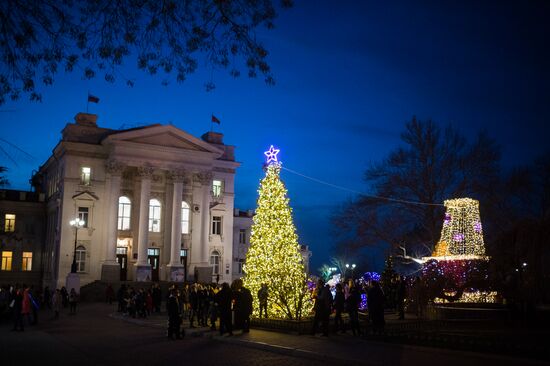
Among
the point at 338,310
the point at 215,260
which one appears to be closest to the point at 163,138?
the point at 215,260

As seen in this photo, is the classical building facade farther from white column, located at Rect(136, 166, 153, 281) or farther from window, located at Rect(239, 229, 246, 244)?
window, located at Rect(239, 229, 246, 244)

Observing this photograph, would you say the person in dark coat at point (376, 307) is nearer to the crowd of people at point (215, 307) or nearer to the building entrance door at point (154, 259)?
the crowd of people at point (215, 307)

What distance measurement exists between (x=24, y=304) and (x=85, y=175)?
3074 cm

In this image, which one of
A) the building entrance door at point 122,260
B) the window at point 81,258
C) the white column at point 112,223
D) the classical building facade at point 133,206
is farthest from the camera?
the building entrance door at point 122,260

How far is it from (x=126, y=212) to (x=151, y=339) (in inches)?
1462

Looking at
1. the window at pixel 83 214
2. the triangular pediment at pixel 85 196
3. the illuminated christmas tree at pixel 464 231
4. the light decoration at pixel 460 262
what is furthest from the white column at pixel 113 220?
the illuminated christmas tree at pixel 464 231

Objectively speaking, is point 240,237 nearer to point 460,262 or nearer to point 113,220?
point 113,220

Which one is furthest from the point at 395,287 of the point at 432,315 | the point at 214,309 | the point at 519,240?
the point at 214,309

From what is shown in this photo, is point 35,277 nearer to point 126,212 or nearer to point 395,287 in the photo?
point 126,212

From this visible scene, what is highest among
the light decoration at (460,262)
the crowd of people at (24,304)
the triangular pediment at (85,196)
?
the triangular pediment at (85,196)

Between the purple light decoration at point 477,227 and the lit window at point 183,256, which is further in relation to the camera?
the lit window at point 183,256

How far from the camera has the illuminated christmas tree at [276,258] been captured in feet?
73.3

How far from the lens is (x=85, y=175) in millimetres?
53188

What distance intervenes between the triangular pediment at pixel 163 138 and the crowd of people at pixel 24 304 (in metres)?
16.6
